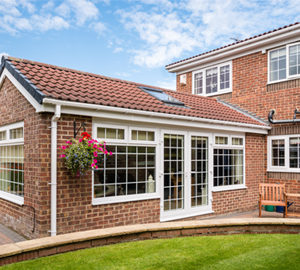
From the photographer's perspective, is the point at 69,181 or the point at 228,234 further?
the point at 69,181

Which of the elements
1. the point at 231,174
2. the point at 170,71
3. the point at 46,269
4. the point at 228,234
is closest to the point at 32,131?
the point at 46,269

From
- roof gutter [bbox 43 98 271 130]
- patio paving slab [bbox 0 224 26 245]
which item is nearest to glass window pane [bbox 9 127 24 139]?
roof gutter [bbox 43 98 271 130]

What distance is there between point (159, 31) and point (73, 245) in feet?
37.0

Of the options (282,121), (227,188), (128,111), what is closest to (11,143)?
(128,111)

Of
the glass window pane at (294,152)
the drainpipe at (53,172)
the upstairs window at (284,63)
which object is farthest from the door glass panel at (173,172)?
the upstairs window at (284,63)

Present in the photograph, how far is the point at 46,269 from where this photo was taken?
4.04 metres

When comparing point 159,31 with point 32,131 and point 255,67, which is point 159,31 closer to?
point 255,67

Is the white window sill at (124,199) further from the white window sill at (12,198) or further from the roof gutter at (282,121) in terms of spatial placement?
the roof gutter at (282,121)

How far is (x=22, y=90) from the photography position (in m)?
6.67

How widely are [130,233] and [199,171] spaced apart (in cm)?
418

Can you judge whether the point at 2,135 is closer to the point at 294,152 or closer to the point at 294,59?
the point at 294,152

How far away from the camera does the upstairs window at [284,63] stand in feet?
33.8

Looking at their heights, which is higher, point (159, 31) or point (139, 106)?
point (159, 31)

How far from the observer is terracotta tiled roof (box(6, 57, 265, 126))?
21.4 feet
